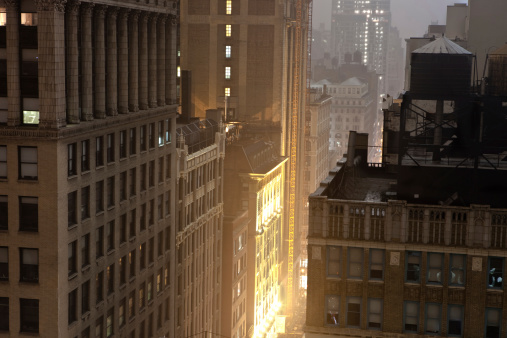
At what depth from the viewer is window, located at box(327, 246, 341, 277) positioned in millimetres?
49000

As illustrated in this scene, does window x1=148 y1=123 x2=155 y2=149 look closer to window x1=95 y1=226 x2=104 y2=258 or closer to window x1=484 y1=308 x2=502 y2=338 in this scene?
window x1=95 y1=226 x2=104 y2=258

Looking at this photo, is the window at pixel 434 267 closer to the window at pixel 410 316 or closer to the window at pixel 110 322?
the window at pixel 410 316

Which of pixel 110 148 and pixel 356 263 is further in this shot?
pixel 110 148

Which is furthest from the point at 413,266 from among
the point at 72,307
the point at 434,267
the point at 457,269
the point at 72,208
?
the point at 72,307

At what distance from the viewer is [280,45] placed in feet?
495

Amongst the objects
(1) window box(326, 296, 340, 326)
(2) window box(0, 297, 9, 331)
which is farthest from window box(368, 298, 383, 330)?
(2) window box(0, 297, 9, 331)

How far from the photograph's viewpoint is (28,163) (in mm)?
59531

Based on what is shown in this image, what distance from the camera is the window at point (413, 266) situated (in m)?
48.2

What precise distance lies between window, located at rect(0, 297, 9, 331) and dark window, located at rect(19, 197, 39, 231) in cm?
504

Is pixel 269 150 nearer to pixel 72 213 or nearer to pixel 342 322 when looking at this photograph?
pixel 72 213

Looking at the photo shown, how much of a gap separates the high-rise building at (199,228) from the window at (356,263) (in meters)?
41.4

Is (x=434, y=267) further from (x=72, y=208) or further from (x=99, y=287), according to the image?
(x=99, y=287)

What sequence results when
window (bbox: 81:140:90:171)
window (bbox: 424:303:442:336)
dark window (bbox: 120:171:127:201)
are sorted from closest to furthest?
window (bbox: 424:303:442:336) → window (bbox: 81:140:90:171) → dark window (bbox: 120:171:127:201)

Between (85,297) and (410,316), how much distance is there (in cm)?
2690
